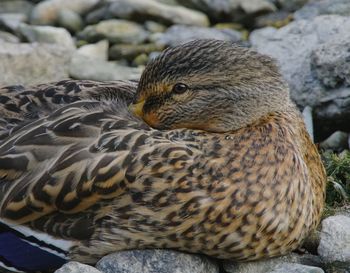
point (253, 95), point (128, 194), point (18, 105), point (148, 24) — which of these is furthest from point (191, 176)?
point (148, 24)

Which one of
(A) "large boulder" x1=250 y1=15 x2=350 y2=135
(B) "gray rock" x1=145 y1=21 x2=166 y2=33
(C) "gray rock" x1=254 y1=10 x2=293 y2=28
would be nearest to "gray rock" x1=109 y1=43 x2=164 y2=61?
(B) "gray rock" x1=145 y1=21 x2=166 y2=33

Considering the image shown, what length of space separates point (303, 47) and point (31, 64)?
216 cm

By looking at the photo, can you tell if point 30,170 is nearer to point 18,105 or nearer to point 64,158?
point 64,158

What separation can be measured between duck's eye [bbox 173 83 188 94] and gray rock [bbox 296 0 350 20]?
366 cm

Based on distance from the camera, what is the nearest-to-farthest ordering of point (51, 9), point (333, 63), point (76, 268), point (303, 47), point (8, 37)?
point (76, 268)
point (333, 63)
point (303, 47)
point (8, 37)
point (51, 9)

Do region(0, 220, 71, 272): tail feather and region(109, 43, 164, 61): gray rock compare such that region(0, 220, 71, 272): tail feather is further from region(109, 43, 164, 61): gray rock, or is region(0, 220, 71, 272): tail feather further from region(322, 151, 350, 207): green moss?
region(109, 43, 164, 61): gray rock

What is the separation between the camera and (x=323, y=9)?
28.1 feet

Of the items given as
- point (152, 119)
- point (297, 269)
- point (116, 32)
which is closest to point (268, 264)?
point (297, 269)

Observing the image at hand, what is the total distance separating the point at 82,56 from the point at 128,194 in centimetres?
380

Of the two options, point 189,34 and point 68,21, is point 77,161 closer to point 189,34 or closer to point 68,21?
point 189,34

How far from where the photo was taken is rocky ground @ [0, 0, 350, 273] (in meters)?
4.77

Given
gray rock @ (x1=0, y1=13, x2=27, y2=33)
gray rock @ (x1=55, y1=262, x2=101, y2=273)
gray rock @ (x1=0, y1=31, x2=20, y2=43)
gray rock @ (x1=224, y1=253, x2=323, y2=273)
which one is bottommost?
gray rock @ (x1=0, y1=31, x2=20, y2=43)

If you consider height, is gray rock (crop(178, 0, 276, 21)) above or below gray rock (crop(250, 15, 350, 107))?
below

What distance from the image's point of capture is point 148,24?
29.3 feet
